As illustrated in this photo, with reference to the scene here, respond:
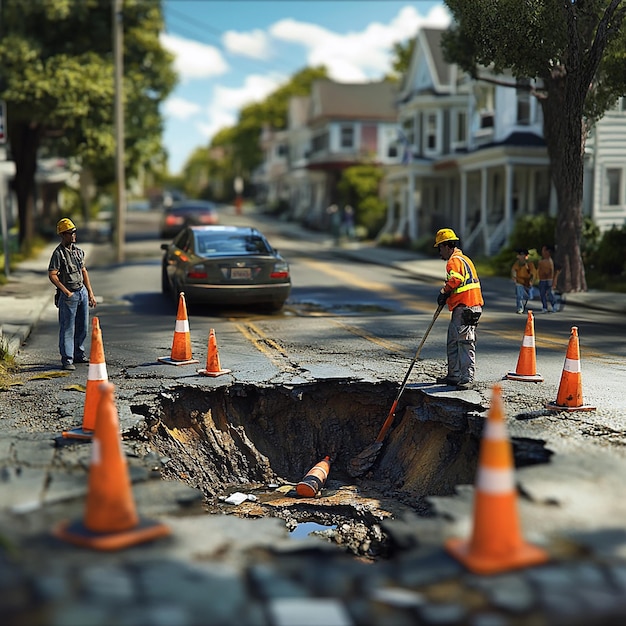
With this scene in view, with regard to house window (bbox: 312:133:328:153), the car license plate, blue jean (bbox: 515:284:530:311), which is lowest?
blue jean (bbox: 515:284:530:311)

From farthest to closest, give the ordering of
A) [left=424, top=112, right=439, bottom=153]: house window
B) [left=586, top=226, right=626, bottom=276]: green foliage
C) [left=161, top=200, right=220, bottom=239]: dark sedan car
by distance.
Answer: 1. [left=424, top=112, right=439, bottom=153]: house window
2. [left=161, top=200, right=220, bottom=239]: dark sedan car
3. [left=586, top=226, right=626, bottom=276]: green foliage

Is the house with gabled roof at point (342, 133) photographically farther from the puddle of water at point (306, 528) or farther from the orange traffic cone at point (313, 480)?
the puddle of water at point (306, 528)

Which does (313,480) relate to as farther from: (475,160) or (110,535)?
(475,160)

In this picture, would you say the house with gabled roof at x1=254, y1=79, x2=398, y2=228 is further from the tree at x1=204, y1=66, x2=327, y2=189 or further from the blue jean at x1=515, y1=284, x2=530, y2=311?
the blue jean at x1=515, y1=284, x2=530, y2=311

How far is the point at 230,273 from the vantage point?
542 inches

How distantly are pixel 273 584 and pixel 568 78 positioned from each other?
1624 cm

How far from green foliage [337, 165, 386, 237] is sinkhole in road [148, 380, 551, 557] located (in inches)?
1404

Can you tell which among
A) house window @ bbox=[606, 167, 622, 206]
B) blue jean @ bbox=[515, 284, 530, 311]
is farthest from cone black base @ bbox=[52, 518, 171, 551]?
house window @ bbox=[606, 167, 622, 206]

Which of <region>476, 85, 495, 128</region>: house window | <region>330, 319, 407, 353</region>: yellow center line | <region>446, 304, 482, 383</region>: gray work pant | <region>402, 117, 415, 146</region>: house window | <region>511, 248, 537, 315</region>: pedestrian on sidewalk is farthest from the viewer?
<region>402, 117, 415, 146</region>: house window

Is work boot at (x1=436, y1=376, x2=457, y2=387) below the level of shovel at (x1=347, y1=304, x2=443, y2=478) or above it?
above

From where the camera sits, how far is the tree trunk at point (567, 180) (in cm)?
1850

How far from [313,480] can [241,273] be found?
6.52 m

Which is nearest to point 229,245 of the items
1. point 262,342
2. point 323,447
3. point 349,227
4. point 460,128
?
point 262,342

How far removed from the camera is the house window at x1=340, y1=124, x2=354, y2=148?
53312mm
